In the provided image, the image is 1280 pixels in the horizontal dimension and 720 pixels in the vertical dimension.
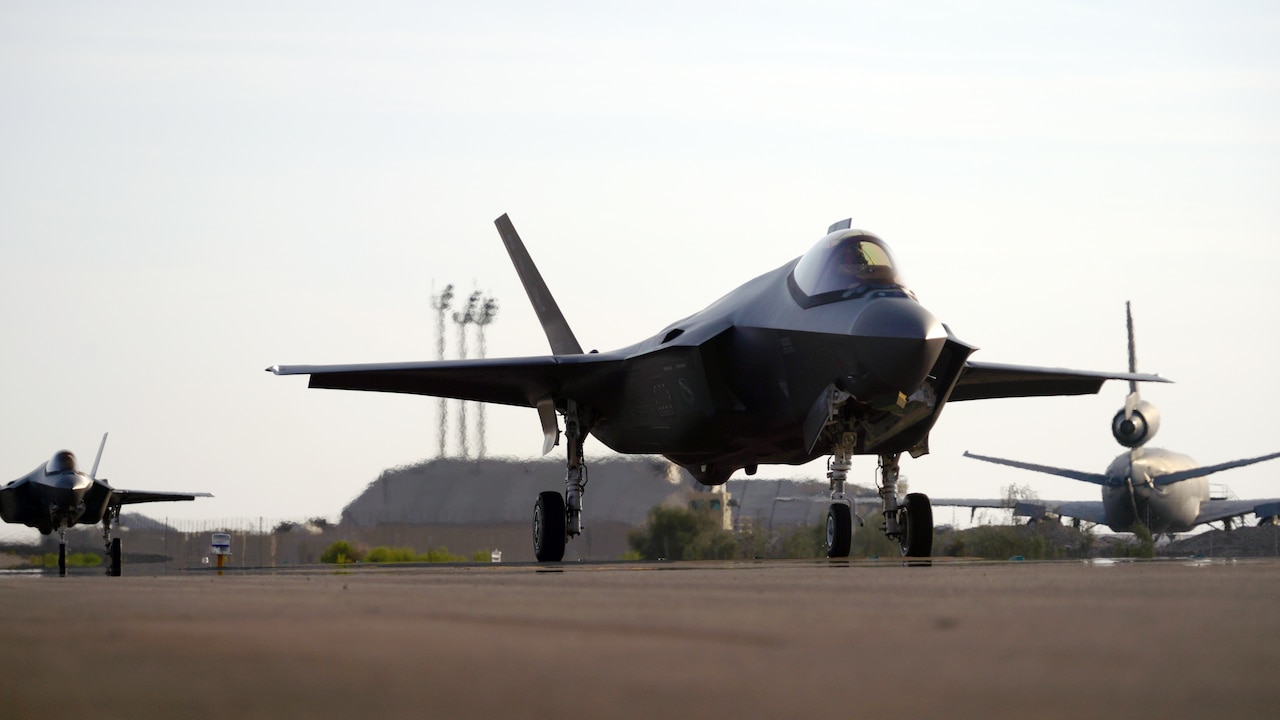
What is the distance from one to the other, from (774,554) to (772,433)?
1127 cm

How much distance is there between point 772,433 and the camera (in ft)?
47.4

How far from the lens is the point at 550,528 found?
54.9 feet

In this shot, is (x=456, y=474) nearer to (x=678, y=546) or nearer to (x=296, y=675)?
(x=678, y=546)

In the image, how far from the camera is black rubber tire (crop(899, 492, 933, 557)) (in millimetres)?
13570

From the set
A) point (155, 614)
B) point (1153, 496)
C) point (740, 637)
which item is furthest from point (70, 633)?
point (1153, 496)

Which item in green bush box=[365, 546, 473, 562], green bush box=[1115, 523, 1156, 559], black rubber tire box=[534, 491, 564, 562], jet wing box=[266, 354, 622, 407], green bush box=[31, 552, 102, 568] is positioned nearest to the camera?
jet wing box=[266, 354, 622, 407]

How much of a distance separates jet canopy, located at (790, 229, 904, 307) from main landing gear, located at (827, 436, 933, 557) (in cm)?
144

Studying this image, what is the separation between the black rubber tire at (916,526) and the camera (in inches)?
534

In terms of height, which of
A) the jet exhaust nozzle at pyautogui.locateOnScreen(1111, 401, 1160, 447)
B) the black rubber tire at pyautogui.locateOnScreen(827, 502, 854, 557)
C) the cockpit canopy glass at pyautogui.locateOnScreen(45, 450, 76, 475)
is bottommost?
the black rubber tire at pyautogui.locateOnScreen(827, 502, 854, 557)

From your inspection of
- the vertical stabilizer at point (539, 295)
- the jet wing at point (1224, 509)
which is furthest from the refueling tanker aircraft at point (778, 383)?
the jet wing at point (1224, 509)

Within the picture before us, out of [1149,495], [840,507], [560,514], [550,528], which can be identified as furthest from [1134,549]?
[840,507]

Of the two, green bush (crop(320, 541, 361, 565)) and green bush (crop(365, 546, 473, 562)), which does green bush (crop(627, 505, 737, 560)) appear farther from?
green bush (crop(320, 541, 361, 565))

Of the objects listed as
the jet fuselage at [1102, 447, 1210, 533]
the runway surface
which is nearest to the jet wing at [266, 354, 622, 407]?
the runway surface

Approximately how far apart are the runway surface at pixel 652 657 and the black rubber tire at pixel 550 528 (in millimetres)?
12401
